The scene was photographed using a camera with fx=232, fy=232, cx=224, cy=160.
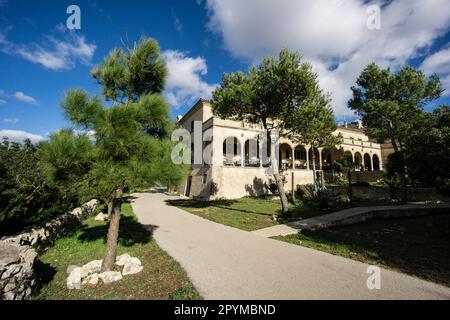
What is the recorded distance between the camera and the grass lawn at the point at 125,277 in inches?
162

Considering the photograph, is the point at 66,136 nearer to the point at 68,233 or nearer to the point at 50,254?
the point at 50,254

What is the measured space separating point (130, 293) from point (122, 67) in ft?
15.9

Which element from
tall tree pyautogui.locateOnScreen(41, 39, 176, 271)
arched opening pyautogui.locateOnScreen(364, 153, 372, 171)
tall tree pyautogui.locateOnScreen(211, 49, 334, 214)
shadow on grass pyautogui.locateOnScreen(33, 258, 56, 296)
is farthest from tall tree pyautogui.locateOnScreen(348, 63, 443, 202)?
shadow on grass pyautogui.locateOnScreen(33, 258, 56, 296)

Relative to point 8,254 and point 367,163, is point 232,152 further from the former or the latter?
point 367,163

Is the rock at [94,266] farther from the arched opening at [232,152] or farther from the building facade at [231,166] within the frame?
the arched opening at [232,152]

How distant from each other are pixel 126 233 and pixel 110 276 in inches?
174

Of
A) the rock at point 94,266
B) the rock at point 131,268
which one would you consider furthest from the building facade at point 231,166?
the rock at point 94,266

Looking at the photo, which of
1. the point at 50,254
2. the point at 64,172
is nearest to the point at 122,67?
the point at 64,172

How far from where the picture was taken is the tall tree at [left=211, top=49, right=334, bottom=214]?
470 inches

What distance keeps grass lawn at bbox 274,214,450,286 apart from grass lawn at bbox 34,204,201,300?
4124 millimetres

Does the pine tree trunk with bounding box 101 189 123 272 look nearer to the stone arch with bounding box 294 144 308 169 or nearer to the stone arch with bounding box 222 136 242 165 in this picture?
the stone arch with bounding box 222 136 242 165

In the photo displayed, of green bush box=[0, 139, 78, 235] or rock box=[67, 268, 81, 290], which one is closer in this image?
rock box=[67, 268, 81, 290]

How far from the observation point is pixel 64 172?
16.1ft

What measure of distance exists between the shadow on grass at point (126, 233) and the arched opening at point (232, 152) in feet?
38.6
